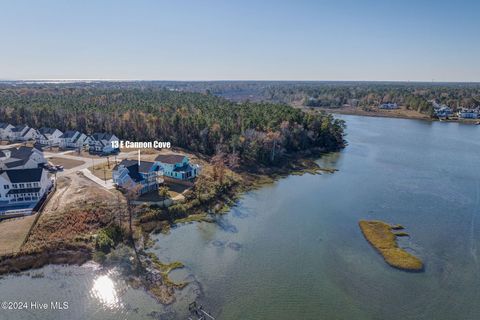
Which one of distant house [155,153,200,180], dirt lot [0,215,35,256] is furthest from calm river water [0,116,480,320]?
distant house [155,153,200,180]

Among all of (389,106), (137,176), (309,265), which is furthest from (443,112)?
(137,176)

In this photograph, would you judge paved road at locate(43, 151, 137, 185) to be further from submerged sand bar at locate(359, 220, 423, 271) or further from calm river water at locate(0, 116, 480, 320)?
submerged sand bar at locate(359, 220, 423, 271)

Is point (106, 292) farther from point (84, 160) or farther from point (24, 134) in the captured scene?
point (24, 134)

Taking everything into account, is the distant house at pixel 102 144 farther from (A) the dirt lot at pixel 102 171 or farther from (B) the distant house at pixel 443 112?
(B) the distant house at pixel 443 112

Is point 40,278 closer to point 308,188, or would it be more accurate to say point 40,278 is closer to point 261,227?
point 261,227

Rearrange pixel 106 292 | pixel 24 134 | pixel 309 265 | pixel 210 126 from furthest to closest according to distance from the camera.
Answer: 1. pixel 24 134
2. pixel 210 126
3. pixel 309 265
4. pixel 106 292

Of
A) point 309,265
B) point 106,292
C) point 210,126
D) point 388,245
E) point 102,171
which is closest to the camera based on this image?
point 106,292

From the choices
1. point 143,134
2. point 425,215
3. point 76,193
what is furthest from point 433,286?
point 143,134
